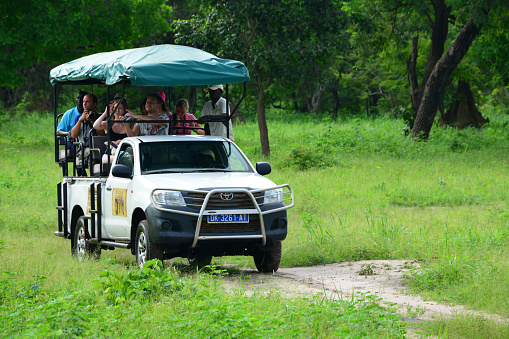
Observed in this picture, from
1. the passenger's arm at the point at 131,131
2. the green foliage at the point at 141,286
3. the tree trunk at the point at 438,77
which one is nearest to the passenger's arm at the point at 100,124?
the passenger's arm at the point at 131,131

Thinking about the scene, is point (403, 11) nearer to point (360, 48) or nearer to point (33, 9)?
point (360, 48)

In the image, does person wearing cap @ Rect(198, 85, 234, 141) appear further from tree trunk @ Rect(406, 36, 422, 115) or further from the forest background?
tree trunk @ Rect(406, 36, 422, 115)

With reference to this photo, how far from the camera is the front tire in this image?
10601 mm

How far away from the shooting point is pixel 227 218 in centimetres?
847

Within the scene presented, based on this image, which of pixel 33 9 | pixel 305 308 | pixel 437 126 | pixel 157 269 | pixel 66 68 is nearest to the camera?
pixel 305 308

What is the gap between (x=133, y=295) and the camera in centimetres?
673

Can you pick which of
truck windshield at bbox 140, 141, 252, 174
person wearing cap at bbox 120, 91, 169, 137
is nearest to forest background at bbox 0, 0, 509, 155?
person wearing cap at bbox 120, 91, 169, 137

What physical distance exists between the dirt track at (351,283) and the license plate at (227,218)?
0.69 meters

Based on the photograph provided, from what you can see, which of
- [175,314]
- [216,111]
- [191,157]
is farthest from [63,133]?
[175,314]

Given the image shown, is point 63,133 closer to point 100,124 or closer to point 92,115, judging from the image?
point 92,115

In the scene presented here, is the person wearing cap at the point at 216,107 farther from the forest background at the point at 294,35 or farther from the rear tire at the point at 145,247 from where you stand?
the forest background at the point at 294,35

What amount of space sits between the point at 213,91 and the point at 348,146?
48.7 feet

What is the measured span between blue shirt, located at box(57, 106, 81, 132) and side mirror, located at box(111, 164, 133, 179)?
3.14 metres

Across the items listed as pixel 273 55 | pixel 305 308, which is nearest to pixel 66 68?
pixel 305 308
